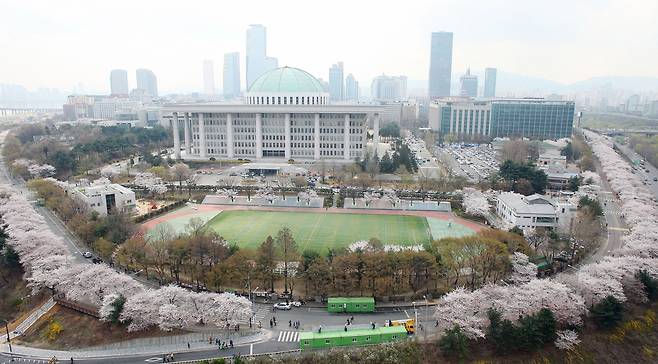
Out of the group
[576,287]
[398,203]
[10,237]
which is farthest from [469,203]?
[10,237]

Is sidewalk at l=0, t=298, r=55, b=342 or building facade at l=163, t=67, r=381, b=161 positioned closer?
sidewalk at l=0, t=298, r=55, b=342

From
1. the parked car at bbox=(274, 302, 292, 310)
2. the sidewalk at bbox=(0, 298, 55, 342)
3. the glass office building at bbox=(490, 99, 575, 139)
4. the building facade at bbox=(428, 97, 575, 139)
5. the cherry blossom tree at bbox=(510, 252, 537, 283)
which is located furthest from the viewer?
the building facade at bbox=(428, 97, 575, 139)

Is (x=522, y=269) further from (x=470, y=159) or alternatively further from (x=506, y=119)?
(x=506, y=119)

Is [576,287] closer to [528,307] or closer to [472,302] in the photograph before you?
[528,307]

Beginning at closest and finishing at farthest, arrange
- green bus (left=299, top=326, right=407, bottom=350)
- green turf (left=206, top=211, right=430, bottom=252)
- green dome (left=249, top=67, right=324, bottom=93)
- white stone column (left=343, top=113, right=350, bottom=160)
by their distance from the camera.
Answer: green bus (left=299, top=326, right=407, bottom=350) < green turf (left=206, top=211, right=430, bottom=252) < white stone column (left=343, top=113, right=350, bottom=160) < green dome (left=249, top=67, right=324, bottom=93)

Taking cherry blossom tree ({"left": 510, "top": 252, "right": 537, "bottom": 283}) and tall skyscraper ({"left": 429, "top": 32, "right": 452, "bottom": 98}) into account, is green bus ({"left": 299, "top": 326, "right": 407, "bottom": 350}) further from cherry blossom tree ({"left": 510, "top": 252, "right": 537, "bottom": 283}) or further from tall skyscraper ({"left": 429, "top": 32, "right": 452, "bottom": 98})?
tall skyscraper ({"left": 429, "top": 32, "right": 452, "bottom": 98})

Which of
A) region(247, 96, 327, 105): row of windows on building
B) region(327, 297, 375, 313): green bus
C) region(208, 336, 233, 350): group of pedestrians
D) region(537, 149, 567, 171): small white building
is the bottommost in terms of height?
region(208, 336, 233, 350): group of pedestrians

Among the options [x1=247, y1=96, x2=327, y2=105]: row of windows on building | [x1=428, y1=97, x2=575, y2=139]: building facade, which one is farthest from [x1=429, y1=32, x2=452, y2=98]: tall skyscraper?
[x1=247, y1=96, x2=327, y2=105]: row of windows on building

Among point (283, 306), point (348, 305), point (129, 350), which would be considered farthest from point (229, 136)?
point (129, 350)
